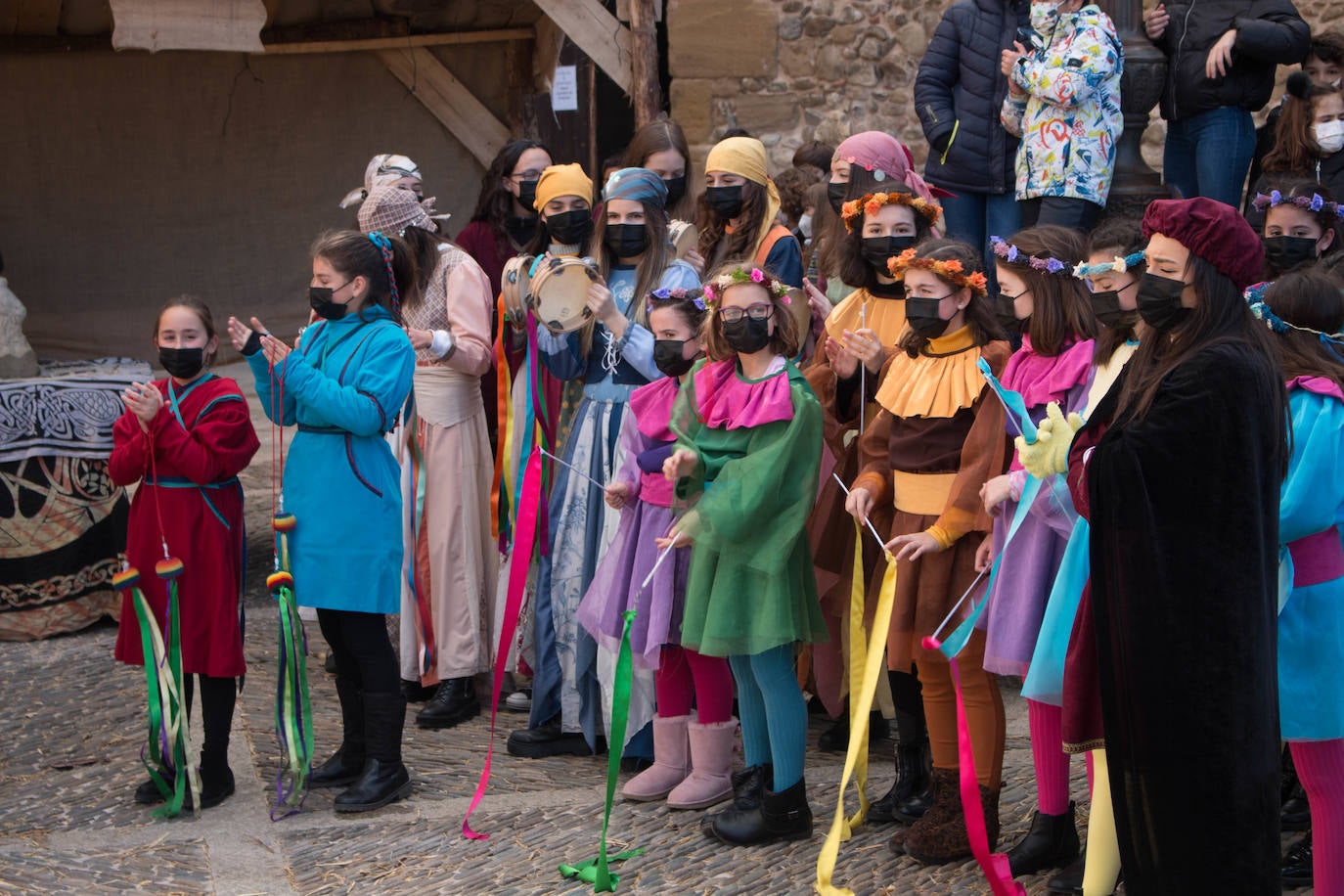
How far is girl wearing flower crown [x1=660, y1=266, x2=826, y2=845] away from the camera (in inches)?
163

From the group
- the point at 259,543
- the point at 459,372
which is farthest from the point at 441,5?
the point at 459,372

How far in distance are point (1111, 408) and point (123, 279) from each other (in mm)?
8827

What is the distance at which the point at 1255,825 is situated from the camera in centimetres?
315

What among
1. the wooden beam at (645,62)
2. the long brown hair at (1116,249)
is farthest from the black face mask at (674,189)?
the wooden beam at (645,62)

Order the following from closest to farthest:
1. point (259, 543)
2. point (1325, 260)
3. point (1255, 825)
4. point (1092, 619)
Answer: point (1255, 825) < point (1092, 619) < point (1325, 260) < point (259, 543)

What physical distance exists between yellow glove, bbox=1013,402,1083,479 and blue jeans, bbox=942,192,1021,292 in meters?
2.52

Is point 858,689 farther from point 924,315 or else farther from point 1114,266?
point 1114,266

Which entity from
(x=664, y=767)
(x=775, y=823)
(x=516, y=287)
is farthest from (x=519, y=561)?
(x=775, y=823)

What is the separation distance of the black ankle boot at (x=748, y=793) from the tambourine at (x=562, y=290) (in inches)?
57.5

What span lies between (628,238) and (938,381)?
1261mm

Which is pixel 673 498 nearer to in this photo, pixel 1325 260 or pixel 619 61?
pixel 1325 260

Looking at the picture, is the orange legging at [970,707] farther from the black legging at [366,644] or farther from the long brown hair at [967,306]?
the black legging at [366,644]

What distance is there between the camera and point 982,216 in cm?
618

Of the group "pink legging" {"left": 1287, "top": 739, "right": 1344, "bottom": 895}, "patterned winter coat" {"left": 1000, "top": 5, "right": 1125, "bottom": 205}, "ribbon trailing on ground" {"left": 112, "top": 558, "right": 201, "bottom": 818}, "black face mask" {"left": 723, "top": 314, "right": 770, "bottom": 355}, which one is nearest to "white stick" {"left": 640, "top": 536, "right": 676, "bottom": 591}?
"black face mask" {"left": 723, "top": 314, "right": 770, "bottom": 355}
